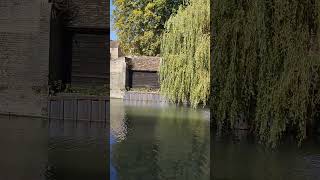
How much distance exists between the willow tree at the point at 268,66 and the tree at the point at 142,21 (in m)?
12.5

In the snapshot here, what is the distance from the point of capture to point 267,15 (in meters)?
7.27

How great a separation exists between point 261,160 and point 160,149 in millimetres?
1541

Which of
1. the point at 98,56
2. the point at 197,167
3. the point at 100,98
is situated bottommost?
the point at 197,167

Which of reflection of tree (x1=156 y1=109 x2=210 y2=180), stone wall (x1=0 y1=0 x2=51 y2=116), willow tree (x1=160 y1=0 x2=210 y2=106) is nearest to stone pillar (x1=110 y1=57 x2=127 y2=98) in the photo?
willow tree (x1=160 y1=0 x2=210 y2=106)

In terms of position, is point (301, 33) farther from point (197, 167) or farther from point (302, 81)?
point (197, 167)

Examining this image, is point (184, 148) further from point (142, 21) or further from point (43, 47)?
point (142, 21)

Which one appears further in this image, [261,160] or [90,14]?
[90,14]

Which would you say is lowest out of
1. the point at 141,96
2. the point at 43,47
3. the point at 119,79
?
the point at 141,96

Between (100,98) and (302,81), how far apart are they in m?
4.68

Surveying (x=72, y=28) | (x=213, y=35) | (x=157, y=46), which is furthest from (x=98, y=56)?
(x=157, y=46)

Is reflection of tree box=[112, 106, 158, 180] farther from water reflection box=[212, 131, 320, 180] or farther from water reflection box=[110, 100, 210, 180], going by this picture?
water reflection box=[212, 131, 320, 180]

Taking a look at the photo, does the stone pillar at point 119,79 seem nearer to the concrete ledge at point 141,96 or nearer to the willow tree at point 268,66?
the concrete ledge at point 141,96

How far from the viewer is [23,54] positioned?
12.1 m

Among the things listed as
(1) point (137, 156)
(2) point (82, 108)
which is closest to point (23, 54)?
(2) point (82, 108)
